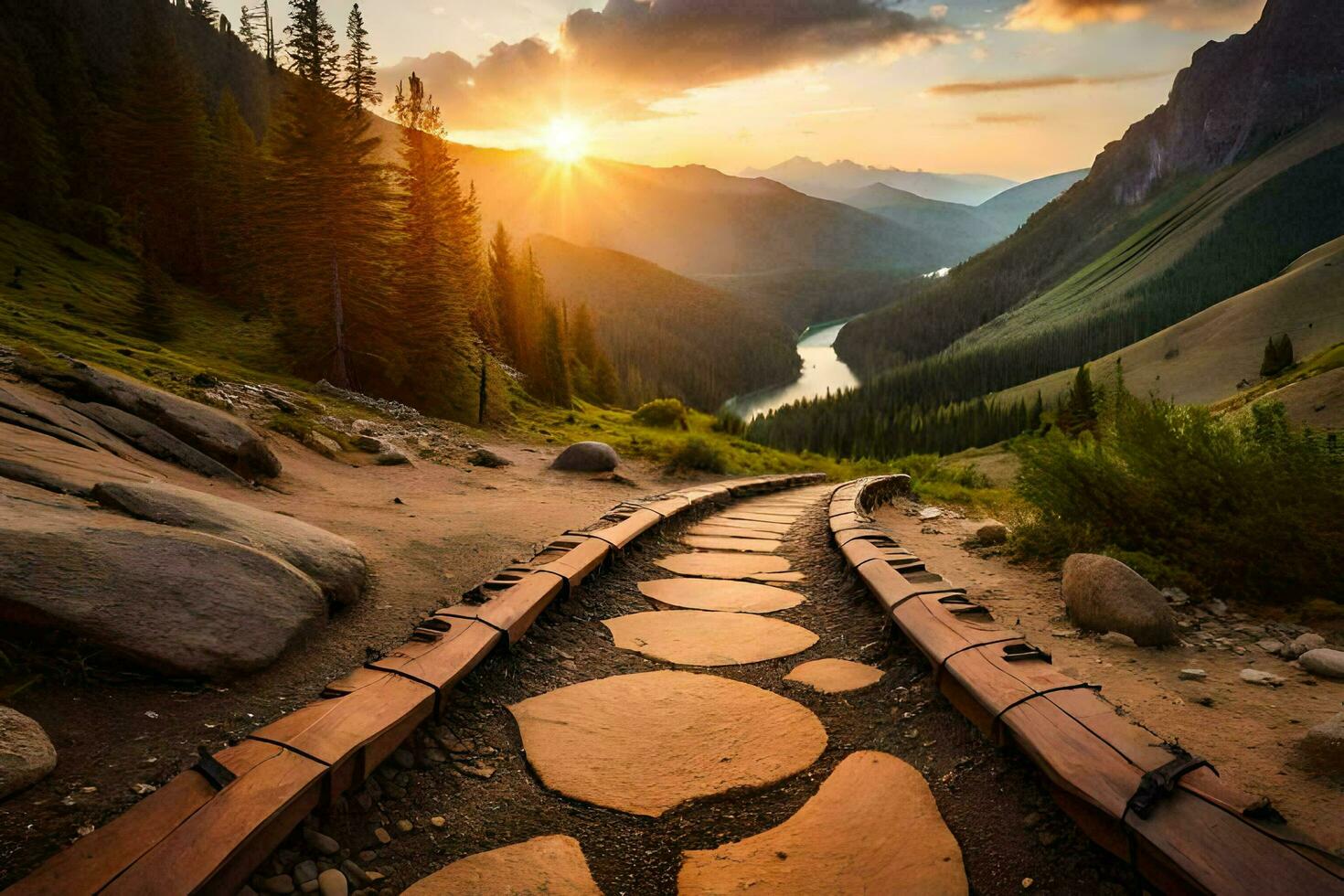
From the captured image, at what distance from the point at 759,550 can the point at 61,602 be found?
527 centimetres

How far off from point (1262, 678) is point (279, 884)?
444 cm

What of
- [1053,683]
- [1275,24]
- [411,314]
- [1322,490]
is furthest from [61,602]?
[1275,24]

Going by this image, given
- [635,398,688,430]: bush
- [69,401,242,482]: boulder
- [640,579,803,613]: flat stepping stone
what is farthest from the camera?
[635,398,688,430]: bush

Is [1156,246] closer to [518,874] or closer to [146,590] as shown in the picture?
[518,874]

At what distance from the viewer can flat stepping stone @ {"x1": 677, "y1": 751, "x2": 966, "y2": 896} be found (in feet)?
6.67

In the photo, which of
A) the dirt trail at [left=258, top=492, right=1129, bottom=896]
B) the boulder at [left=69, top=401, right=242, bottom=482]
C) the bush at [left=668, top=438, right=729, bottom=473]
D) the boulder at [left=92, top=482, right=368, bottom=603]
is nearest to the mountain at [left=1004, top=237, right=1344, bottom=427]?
the bush at [left=668, top=438, right=729, bottom=473]

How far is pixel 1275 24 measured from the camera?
164 m

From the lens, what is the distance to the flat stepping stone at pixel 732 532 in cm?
754

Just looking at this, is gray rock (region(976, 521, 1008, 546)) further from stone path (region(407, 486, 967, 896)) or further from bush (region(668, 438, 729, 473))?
bush (region(668, 438, 729, 473))

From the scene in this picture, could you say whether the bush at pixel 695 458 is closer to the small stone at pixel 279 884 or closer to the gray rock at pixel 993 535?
the gray rock at pixel 993 535

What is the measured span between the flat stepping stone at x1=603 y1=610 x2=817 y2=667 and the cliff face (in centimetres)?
22267

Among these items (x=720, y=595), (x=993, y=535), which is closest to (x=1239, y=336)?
(x=993, y=535)

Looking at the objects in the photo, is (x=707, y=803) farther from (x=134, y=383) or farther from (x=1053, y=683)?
(x=134, y=383)

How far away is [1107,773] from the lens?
209 centimetres
